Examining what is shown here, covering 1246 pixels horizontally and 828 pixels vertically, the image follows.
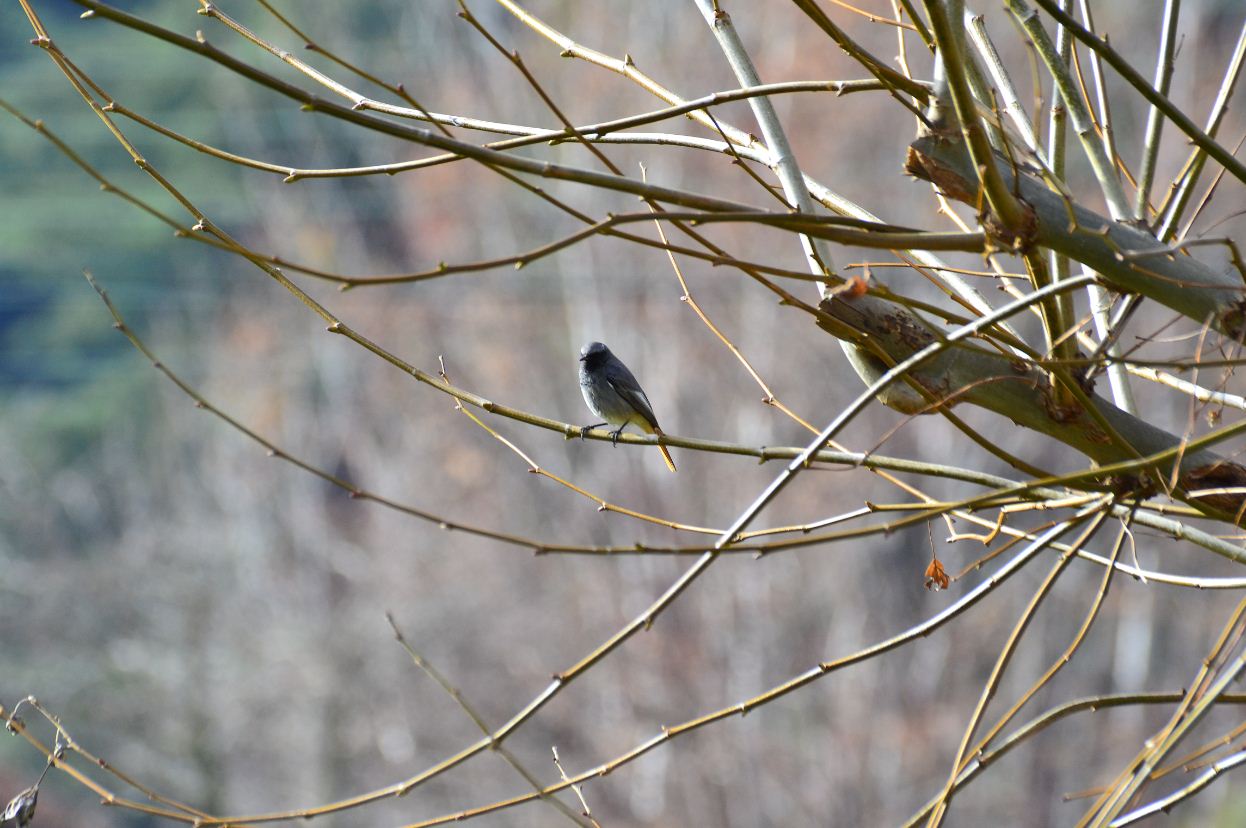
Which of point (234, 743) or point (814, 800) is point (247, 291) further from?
point (814, 800)

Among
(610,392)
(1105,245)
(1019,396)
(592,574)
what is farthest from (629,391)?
(592,574)

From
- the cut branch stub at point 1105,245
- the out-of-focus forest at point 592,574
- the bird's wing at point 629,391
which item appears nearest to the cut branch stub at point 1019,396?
the cut branch stub at point 1105,245

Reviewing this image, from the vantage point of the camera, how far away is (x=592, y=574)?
48.1 ft

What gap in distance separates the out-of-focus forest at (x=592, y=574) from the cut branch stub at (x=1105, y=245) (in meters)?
9.89

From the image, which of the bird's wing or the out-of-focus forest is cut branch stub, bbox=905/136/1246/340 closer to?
the bird's wing

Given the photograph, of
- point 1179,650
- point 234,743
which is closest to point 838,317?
point 234,743

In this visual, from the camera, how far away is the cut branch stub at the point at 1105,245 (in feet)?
6.45

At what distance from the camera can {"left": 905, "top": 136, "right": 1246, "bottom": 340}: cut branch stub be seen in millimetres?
1965

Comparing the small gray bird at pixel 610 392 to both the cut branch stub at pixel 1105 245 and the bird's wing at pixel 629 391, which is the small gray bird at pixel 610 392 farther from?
the cut branch stub at pixel 1105 245

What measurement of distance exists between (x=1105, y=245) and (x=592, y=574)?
42.3 feet

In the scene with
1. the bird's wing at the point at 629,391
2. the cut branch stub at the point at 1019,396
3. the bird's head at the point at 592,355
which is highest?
the bird's head at the point at 592,355

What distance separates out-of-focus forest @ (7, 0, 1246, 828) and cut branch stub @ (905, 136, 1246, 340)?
989 cm

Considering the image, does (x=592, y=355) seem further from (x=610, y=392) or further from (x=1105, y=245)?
(x=1105, y=245)

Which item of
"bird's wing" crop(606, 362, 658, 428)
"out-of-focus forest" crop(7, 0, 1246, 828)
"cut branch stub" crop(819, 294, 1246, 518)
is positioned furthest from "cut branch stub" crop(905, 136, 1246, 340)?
"out-of-focus forest" crop(7, 0, 1246, 828)
